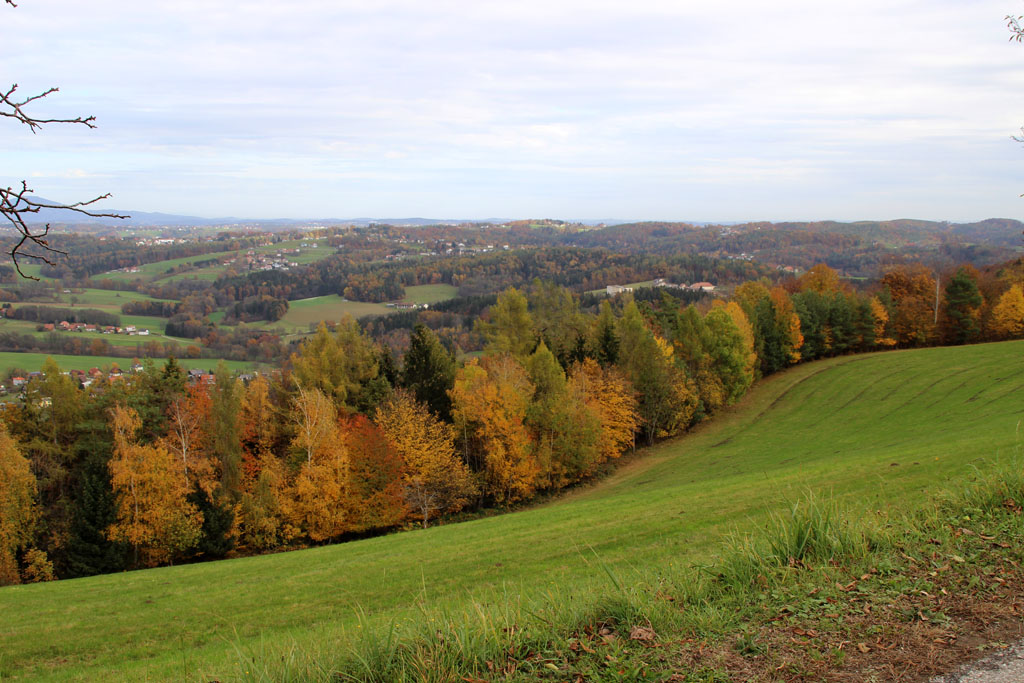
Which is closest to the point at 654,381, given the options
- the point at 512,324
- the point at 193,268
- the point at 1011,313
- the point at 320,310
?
the point at 512,324

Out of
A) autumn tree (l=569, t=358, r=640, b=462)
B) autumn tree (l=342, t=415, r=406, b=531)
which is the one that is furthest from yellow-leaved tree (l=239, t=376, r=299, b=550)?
autumn tree (l=569, t=358, r=640, b=462)

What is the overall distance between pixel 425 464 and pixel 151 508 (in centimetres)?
1271

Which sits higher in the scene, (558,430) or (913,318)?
(913,318)

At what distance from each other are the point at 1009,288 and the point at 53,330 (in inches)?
4544

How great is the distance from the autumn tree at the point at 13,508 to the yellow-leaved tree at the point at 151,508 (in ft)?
10.0

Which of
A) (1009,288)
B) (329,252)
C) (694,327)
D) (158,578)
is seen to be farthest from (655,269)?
(158,578)

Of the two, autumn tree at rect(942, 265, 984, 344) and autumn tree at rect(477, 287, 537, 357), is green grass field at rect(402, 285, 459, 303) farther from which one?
autumn tree at rect(942, 265, 984, 344)

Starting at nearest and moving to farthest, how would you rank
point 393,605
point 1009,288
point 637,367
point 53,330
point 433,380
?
point 393,605 → point 433,380 → point 637,367 → point 1009,288 → point 53,330

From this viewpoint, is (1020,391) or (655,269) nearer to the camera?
Answer: (1020,391)

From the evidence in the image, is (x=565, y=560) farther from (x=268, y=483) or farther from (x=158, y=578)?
(x=268, y=483)

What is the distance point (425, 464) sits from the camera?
30.8m

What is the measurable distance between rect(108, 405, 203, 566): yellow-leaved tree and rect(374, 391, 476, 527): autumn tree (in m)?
9.82

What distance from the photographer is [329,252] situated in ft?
573

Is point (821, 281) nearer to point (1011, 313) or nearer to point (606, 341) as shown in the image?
point (1011, 313)
